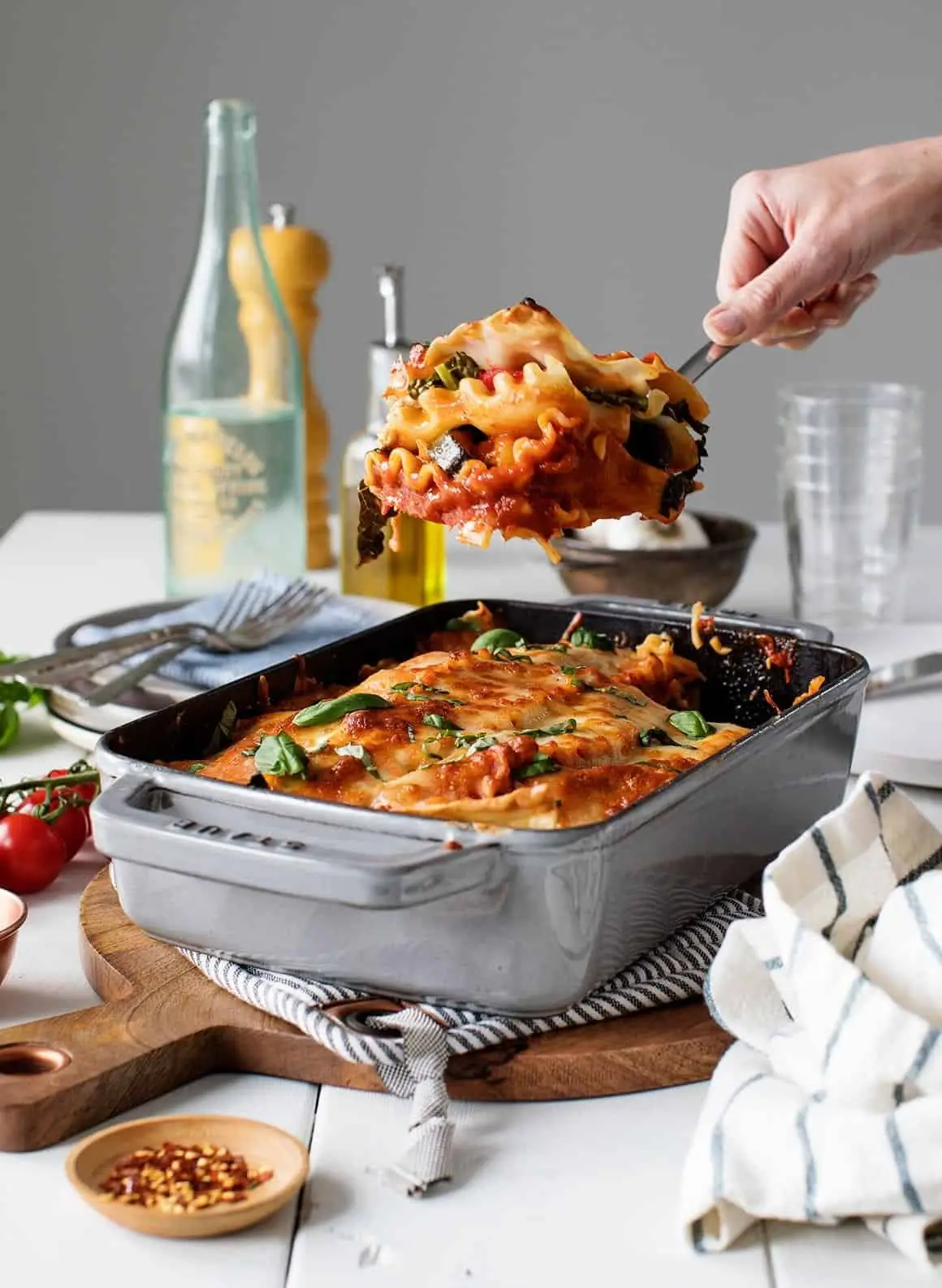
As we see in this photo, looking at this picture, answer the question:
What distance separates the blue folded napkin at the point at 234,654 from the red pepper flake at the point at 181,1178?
3.86 ft

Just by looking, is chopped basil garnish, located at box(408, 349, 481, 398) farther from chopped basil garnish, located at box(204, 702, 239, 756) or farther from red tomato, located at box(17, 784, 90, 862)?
red tomato, located at box(17, 784, 90, 862)

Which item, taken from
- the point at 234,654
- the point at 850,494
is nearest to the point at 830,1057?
the point at 234,654

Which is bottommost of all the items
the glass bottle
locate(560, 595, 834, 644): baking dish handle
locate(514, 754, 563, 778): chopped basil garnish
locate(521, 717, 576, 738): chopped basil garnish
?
locate(514, 754, 563, 778): chopped basil garnish

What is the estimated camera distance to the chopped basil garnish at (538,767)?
1.69 meters

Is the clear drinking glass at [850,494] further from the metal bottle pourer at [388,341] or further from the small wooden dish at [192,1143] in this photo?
the small wooden dish at [192,1143]

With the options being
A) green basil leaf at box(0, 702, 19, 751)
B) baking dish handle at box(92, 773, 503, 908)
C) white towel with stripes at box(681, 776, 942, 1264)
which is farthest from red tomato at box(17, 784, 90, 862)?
white towel with stripes at box(681, 776, 942, 1264)

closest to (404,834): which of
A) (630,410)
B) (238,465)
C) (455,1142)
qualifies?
(455,1142)

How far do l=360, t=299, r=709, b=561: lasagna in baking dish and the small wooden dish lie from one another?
2.45 feet

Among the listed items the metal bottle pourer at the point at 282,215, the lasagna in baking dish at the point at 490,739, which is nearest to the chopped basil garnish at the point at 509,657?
the lasagna in baking dish at the point at 490,739

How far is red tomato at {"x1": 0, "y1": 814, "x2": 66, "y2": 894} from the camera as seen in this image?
1933mm

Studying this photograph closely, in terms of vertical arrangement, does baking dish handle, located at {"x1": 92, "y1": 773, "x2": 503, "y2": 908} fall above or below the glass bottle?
below

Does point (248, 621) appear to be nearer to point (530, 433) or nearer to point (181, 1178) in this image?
point (530, 433)

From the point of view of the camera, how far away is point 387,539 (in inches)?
121

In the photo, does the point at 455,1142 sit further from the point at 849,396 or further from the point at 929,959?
the point at 849,396
